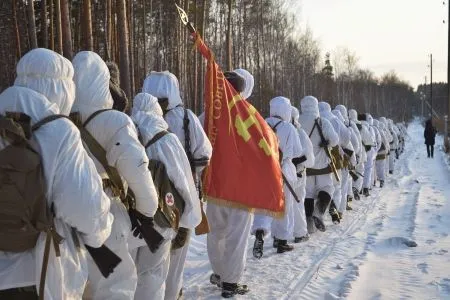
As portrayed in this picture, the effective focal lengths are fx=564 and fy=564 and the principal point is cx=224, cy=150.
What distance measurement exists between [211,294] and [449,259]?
309cm

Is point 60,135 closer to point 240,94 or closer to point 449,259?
point 240,94

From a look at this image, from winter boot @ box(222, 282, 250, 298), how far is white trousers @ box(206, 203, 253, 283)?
43 mm

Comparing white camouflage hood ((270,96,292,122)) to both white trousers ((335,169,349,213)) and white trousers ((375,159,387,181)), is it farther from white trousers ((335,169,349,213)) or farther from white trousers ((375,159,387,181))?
white trousers ((375,159,387,181))

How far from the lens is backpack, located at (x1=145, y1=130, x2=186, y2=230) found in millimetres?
3832

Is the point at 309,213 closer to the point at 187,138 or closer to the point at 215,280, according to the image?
the point at 215,280

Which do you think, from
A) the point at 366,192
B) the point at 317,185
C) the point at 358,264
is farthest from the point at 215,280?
the point at 366,192

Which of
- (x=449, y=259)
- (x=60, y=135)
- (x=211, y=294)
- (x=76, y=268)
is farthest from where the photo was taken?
(x=449, y=259)

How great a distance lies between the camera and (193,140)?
470cm

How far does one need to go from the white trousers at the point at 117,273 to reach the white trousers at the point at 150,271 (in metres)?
0.44

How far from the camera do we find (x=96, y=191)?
2.73 meters

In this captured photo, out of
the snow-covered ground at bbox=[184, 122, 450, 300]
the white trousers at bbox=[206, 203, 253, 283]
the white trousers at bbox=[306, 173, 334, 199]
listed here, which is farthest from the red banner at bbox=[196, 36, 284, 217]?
the white trousers at bbox=[306, 173, 334, 199]

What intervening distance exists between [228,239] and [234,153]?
2.72 ft

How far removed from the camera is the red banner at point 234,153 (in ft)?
17.8

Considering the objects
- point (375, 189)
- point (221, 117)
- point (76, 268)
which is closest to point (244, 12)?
point (375, 189)
